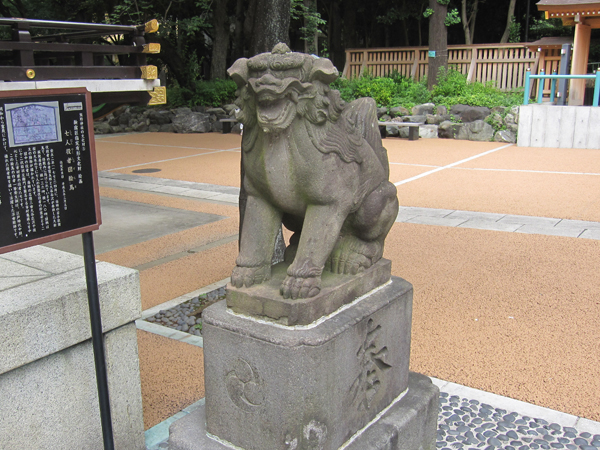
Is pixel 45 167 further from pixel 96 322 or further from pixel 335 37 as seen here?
pixel 335 37

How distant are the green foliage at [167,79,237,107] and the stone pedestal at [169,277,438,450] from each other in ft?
50.7

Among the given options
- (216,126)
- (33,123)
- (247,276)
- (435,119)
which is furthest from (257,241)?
(216,126)

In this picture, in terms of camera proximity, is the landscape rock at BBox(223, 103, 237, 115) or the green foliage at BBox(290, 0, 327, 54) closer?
the green foliage at BBox(290, 0, 327, 54)

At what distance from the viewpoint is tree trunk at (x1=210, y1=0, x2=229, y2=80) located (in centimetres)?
1753

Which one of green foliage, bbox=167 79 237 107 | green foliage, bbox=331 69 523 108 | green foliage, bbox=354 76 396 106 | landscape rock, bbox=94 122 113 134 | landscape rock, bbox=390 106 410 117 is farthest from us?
green foliage, bbox=167 79 237 107

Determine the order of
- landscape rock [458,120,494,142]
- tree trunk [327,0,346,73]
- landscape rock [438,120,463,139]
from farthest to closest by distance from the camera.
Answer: tree trunk [327,0,346,73] → landscape rock [438,120,463,139] → landscape rock [458,120,494,142]

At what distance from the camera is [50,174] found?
2102 mm

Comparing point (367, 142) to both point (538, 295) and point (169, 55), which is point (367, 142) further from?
point (169, 55)

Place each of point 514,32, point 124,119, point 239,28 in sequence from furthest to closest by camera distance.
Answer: point 514,32 < point 239,28 < point 124,119

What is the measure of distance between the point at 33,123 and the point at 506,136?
498 inches

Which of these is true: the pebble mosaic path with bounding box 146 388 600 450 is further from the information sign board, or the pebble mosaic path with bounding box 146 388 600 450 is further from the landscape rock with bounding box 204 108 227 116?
the landscape rock with bounding box 204 108 227 116

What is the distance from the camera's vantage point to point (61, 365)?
2.45m

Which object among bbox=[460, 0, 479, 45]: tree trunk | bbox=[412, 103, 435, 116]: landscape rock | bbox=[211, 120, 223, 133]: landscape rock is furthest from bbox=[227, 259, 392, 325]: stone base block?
bbox=[460, 0, 479, 45]: tree trunk

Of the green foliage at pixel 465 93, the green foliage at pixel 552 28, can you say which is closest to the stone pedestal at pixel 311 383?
the green foliage at pixel 465 93
